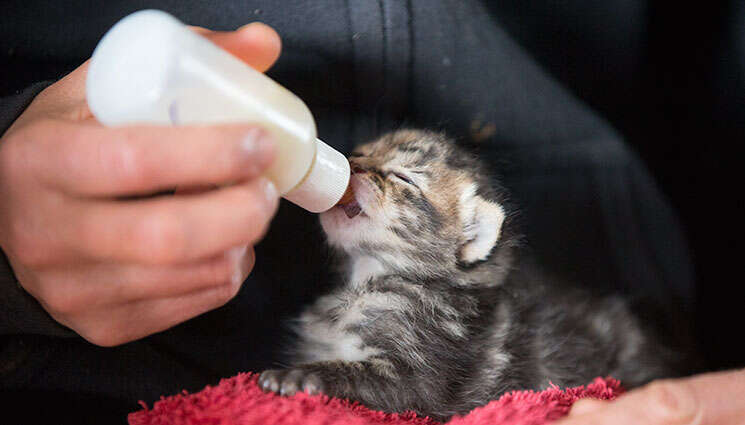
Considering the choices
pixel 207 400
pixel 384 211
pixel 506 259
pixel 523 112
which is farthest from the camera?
pixel 523 112

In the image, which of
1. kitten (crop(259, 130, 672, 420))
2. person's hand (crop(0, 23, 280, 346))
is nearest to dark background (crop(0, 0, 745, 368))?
kitten (crop(259, 130, 672, 420))

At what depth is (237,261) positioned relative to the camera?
30.2 inches

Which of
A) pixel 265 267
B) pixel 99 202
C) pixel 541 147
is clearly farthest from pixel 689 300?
pixel 99 202

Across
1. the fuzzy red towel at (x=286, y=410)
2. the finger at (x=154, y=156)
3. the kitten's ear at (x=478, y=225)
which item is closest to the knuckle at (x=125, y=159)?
the finger at (x=154, y=156)

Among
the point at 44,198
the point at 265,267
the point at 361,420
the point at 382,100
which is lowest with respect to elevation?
the point at 265,267

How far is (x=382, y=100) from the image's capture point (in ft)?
4.45

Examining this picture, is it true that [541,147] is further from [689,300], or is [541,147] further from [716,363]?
[716,363]

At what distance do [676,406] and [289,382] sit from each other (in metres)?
0.54

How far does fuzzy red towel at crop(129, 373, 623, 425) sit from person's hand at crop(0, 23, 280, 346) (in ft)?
0.49

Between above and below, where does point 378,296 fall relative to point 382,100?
below

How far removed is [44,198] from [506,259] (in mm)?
892

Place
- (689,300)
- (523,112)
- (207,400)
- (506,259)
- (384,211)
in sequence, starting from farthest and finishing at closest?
(689,300), (523,112), (506,259), (384,211), (207,400)

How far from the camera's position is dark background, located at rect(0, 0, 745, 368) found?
4.76 feet

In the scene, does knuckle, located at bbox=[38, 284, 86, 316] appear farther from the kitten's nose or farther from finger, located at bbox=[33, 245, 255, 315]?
the kitten's nose
